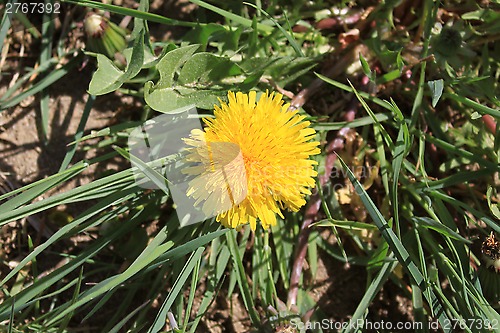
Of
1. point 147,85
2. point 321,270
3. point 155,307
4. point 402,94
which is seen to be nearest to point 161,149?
point 147,85

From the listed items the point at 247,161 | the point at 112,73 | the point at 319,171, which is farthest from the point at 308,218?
the point at 112,73

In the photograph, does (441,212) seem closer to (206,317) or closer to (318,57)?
(318,57)

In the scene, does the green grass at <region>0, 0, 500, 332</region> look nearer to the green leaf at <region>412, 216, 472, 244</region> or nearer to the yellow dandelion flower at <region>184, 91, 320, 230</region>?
the green leaf at <region>412, 216, 472, 244</region>

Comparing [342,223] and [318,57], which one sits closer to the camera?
[342,223]

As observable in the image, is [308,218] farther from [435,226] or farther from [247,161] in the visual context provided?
[247,161]

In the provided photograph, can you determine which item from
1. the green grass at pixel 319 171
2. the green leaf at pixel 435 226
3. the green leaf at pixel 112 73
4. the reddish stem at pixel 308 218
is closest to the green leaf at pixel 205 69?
the green grass at pixel 319 171

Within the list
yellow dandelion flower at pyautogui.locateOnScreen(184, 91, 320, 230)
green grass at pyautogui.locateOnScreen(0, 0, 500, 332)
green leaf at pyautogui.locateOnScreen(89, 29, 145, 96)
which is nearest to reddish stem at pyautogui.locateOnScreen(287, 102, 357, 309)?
green grass at pyautogui.locateOnScreen(0, 0, 500, 332)

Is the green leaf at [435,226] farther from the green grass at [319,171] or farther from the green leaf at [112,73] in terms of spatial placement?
the green leaf at [112,73]
